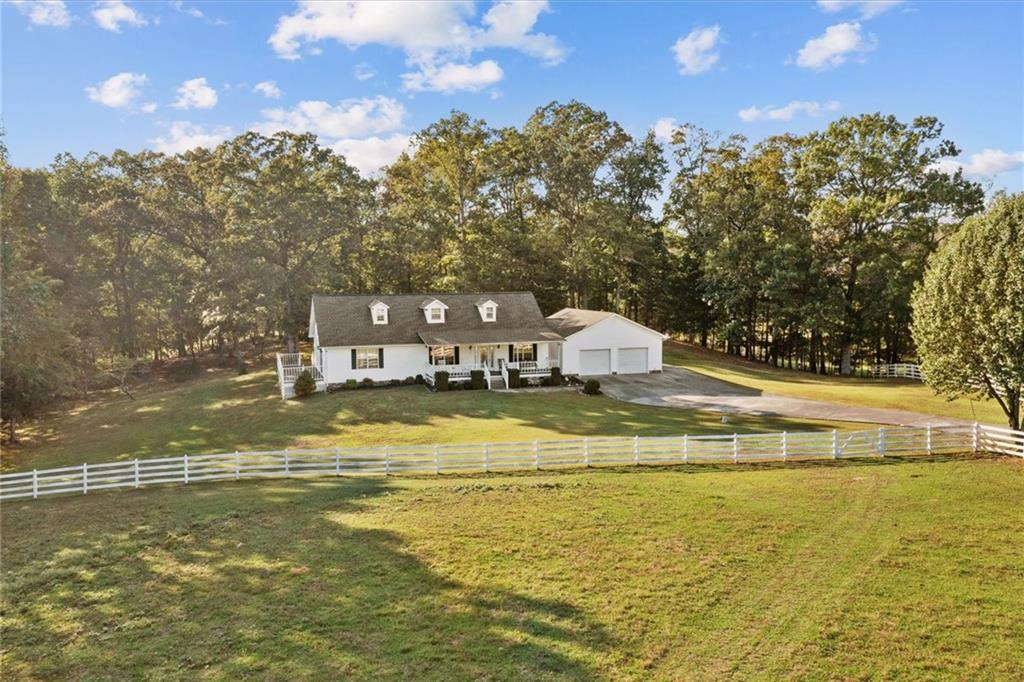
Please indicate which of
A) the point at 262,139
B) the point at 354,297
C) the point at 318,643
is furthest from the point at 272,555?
the point at 262,139

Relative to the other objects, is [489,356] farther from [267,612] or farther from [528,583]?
[267,612]

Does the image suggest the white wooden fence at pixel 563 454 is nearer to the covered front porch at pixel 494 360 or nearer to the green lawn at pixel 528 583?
the green lawn at pixel 528 583

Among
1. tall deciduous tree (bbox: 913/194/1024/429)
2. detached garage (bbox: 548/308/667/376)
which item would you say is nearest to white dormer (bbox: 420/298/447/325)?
detached garage (bbox: 548/308/667/376)

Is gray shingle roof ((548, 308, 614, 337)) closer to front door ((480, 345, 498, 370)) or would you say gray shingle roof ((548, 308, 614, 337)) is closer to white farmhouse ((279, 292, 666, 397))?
white farmhouse ((279, 292, 666, 397))

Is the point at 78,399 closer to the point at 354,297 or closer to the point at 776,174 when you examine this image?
the point at 354,297

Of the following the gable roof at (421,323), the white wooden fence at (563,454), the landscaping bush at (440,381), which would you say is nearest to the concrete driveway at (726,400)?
the white wooden fence at (563,454)

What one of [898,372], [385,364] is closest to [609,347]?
[385,364]

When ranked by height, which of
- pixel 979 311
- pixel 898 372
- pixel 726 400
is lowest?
pixel 726 400
